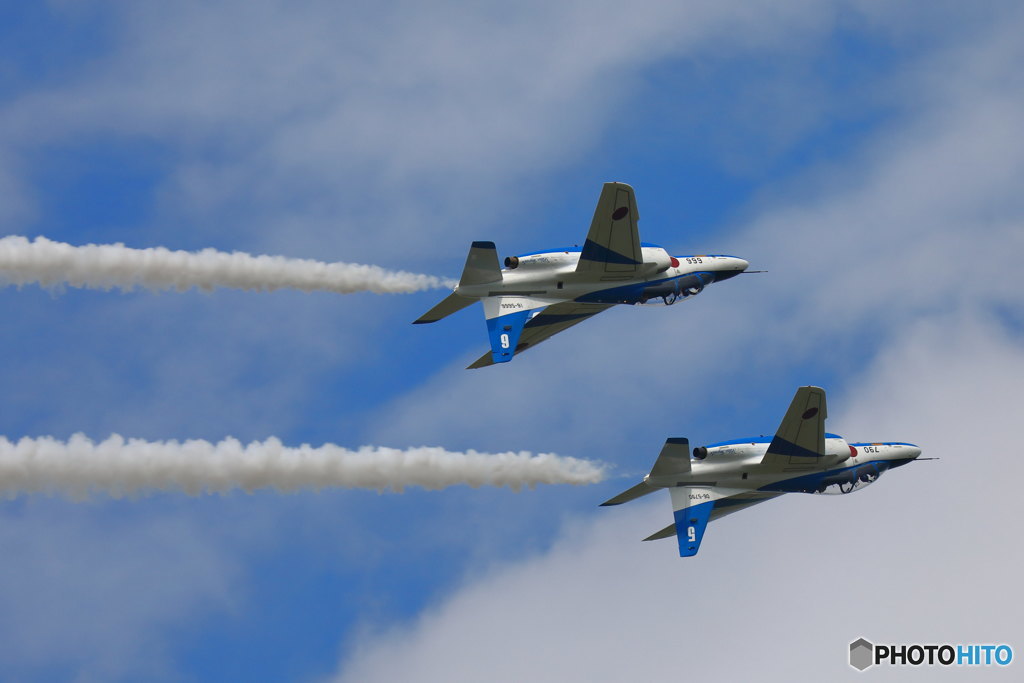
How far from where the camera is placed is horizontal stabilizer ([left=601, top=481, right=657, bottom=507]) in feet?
217

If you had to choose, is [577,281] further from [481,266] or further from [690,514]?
[690,514]

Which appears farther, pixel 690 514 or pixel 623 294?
pixel 623 294

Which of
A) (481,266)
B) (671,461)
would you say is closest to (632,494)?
(671,461)

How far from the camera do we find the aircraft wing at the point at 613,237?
65.8m

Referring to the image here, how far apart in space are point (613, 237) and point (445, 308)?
23.9ft

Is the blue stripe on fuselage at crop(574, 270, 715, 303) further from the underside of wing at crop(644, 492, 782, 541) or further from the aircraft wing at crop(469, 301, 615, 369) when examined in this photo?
the underside of wing at crop(644, 492, 782, 541)

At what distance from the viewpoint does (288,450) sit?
63344 mm

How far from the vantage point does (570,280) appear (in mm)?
68562

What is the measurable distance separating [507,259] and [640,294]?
5822mm

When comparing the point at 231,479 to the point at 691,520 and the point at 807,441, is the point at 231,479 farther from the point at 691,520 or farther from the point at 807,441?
the point at 807,441

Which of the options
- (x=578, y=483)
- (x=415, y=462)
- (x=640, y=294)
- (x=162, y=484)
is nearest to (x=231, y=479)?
(x=162, y=484)

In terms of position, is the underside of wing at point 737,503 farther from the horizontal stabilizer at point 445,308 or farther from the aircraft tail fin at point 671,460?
the horizontal stabilizer at point 445,308

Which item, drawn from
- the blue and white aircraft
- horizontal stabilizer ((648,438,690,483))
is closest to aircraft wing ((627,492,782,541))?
the blue and white aircraft

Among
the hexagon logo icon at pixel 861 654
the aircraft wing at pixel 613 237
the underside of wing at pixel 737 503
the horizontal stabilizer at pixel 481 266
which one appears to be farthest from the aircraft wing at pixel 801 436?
the horizontal stabilizer at pixel 481 266
